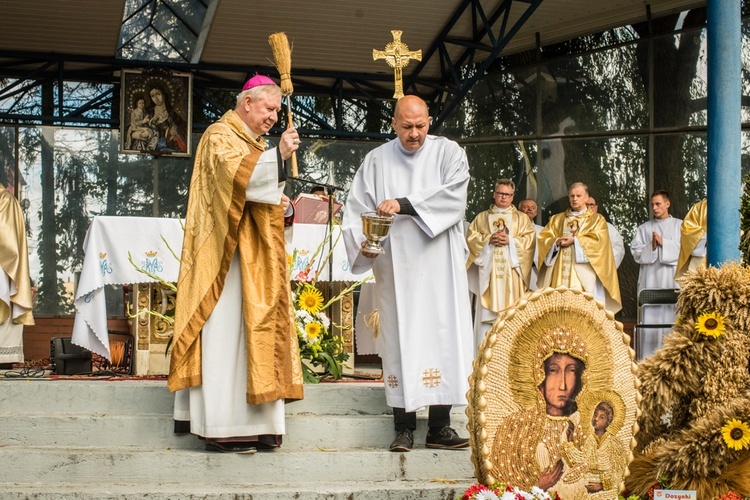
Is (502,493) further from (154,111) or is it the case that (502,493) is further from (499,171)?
(154,111)

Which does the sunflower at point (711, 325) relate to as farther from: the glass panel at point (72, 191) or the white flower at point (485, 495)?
the glass panel at point (72, 191)

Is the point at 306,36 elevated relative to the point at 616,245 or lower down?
elevated

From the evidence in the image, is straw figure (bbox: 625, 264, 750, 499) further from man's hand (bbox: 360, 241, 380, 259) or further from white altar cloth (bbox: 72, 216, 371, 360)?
white altar cloth (bbox: 72, 216, 371, 360)

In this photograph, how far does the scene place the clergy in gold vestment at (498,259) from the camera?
10.8 m

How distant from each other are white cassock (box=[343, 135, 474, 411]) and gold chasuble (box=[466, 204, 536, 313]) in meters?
4.90

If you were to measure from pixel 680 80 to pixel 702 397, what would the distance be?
9526mm

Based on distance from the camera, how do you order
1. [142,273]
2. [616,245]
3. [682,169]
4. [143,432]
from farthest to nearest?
[682,169] → [616,245] → [142,273] → [143,432]

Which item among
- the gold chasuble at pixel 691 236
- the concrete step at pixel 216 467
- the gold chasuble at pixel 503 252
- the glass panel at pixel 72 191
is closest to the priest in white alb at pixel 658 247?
the gold chasuble at pixel 691 236

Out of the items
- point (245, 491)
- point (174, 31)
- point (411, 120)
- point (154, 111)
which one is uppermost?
point (174, 31)

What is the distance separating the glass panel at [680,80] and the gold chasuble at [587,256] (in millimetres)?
2970

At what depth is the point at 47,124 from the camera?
14.0 m

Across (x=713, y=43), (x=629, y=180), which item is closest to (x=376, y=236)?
(x=713, y=43)

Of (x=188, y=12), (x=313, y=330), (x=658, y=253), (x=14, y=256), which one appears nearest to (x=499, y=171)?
(x=658, y=253)

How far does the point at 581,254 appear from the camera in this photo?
10.9 metres
